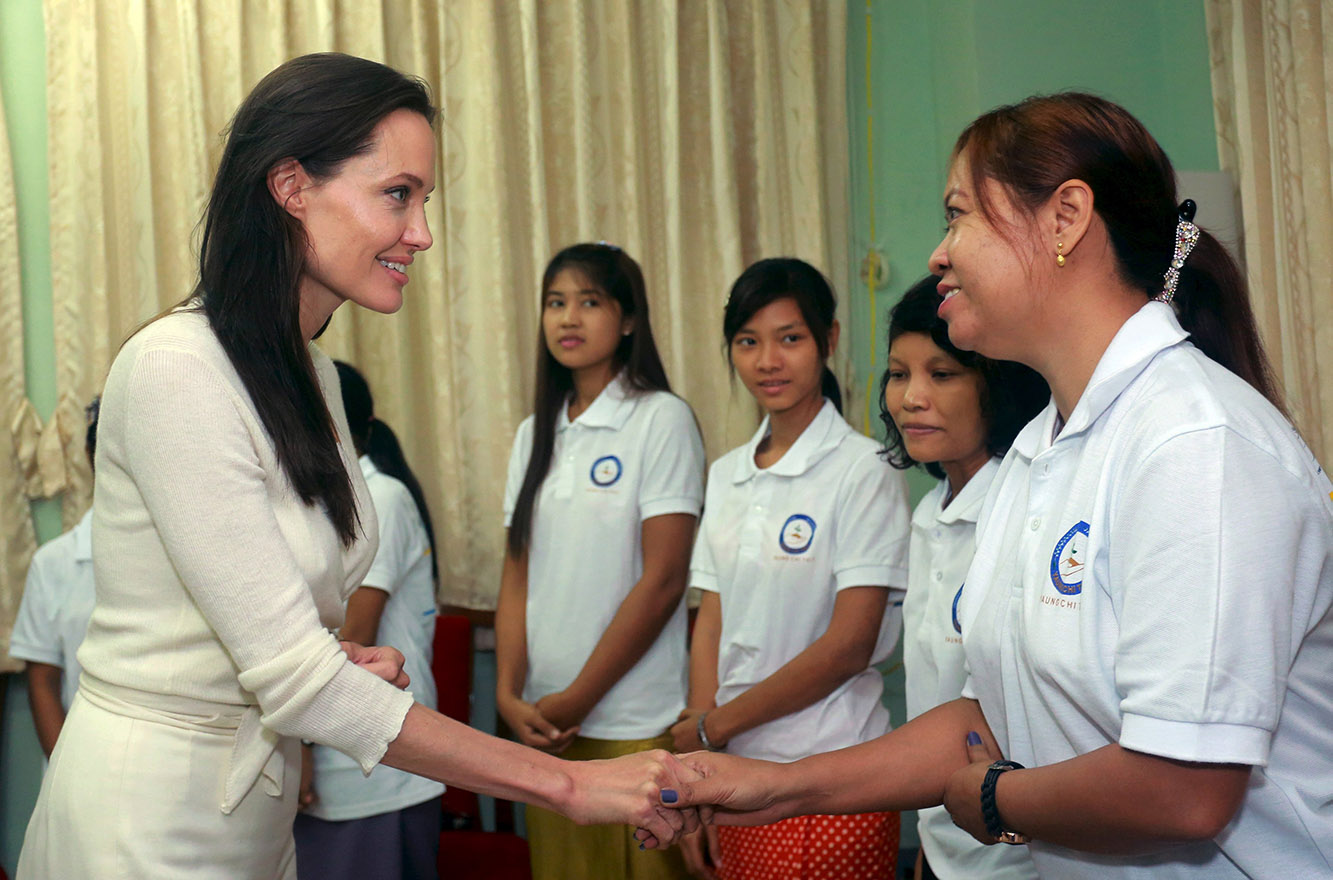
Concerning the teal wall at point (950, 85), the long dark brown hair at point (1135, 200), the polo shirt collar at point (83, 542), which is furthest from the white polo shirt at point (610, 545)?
the long dark brown hair at point (1135, 200)

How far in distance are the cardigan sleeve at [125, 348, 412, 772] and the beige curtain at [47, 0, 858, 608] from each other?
214cm

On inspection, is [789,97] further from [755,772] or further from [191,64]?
[755,772]

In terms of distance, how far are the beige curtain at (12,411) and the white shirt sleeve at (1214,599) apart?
124 inches

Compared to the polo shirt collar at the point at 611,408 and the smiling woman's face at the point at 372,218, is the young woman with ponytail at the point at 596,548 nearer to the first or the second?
the polo shirt collar at the point at 611,408

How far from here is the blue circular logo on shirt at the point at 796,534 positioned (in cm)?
242

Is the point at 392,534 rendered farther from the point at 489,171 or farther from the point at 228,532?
the point at 228,532

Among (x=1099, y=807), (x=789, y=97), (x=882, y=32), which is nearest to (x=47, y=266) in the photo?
(x=789, y=97)

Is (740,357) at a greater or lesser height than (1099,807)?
greater

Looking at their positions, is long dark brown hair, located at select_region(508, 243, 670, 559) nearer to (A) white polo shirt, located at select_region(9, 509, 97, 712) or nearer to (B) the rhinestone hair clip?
(A) white polo shirt, located at select_region(9, 509, 97, 712)

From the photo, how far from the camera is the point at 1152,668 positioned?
1.11m

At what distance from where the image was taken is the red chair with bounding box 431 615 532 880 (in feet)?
9.58

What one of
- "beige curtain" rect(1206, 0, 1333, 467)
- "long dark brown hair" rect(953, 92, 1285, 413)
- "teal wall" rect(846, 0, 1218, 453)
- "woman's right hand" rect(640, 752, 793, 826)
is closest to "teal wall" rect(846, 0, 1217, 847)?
"teal wall" rect(846, 0, 1218, 453)

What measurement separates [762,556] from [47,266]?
2.35 metres

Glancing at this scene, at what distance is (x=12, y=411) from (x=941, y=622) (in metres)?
2.72
